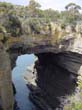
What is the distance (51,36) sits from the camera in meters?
25.7

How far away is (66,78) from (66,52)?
275 cm

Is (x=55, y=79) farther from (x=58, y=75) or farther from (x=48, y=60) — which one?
(x=48, y=60)

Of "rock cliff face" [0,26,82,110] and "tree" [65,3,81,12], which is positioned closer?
"rock cliff face" [0,26,82,110]

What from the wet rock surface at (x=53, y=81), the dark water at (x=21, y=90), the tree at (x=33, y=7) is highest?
the tree at (x=33, y=7)

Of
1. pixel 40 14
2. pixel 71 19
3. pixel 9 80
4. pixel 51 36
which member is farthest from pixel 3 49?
pixel 71 19

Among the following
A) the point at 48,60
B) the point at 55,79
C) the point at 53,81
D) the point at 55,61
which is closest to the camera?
the point at 55,61

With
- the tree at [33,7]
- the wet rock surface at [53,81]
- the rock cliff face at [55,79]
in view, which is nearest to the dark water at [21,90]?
the wet rock surface at [53,81]

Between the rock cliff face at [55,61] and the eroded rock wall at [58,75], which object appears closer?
the rock cliff face at [55,61]

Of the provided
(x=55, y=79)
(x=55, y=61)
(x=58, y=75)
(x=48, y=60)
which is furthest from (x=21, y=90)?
A: (x=55, y=61)

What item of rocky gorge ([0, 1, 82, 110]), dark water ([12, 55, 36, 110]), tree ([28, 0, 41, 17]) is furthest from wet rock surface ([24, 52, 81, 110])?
tree ([28, 0, 41, 17])

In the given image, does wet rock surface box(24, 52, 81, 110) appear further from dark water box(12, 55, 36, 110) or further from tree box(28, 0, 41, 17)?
tree box(28, 0, 41, 17)

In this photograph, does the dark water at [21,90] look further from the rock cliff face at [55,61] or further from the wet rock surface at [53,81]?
the rock cliff face at [55,61]

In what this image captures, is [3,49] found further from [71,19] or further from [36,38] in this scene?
[71,19]

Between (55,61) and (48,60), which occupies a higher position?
(55,61)
